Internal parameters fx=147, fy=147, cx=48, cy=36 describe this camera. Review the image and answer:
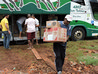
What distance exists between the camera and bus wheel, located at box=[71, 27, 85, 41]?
9.41 metres

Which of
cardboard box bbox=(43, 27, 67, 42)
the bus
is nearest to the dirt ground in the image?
cardboard box bbox=(43, 27, 67, 42)

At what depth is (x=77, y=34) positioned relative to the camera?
31.3 feet

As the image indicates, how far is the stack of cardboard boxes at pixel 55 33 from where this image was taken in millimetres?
3836

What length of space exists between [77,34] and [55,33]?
19.5ft

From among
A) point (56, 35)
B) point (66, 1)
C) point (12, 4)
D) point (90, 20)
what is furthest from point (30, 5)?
point (56, 35)

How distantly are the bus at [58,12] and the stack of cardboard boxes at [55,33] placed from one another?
4.41 m

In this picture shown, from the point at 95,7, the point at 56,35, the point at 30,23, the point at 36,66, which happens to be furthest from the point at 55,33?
the point at 95,7

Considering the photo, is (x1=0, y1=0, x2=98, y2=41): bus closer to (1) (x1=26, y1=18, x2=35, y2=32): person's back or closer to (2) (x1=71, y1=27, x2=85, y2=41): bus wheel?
(2) (x1=71, y1=27, x2=85, y2=41): bus wheel

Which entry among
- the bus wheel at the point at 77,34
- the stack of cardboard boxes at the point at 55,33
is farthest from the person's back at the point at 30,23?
the bus wheel at the point at 77,34

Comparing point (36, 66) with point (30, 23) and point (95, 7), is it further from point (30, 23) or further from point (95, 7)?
point (95, 7)

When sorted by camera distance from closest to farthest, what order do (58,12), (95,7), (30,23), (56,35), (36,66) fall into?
(56,35)
(36,66)
(30,23)
(58,12)
(95,7)

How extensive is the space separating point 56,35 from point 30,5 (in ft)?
15.3

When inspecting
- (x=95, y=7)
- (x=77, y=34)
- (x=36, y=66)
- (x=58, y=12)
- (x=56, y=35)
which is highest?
(x=95, y=7)

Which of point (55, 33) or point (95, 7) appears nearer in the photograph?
point (55, 33)
